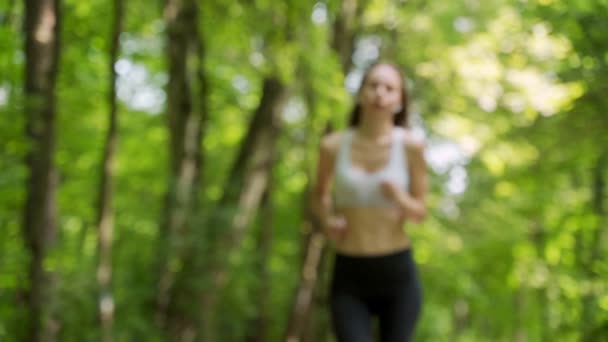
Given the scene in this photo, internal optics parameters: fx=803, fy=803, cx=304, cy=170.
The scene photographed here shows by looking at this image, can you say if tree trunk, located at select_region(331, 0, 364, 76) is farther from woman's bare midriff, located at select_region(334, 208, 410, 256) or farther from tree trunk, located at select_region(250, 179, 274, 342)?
woman's bare midriff, located at select_region(334, 208, 410, 256)

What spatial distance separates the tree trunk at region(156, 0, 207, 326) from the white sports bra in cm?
355

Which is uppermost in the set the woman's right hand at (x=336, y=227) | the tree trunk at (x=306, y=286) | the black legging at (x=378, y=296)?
the woman's right hand at (x=336, y=227)

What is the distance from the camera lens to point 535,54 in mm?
6688

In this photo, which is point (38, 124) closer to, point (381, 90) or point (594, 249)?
point (381, 90)

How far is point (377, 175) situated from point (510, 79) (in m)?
6.12

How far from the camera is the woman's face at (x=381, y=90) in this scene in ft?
10.3

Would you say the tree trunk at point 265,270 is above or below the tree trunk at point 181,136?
below

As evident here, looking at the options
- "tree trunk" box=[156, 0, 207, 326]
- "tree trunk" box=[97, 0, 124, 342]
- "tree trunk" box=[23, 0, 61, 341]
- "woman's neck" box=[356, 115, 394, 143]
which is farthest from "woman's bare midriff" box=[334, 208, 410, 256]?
"tree trunk" box=[156, 0, 207, 326]

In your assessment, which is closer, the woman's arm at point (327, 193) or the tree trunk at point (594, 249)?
the woman's arm at point (327, 193)

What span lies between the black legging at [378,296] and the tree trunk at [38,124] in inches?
61.7

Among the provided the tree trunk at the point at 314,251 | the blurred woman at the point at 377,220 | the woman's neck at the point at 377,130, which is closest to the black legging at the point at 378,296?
the blurred woman at the point at 377,220

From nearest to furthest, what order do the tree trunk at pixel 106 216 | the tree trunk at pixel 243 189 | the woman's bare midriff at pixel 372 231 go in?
the woman's bare midriff at pixel 372 231, the tree trunk at pixel 106 216, the tree trunk at pixel 243 189

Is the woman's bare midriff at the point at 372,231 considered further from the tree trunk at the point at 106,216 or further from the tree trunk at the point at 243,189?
the tree trunk at the point at 243,189

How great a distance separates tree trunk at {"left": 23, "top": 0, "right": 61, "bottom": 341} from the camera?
3830 mm
